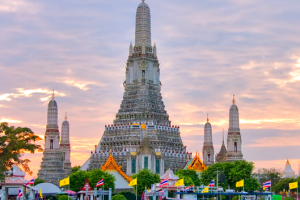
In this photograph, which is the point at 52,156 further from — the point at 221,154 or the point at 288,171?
the point at 288,171

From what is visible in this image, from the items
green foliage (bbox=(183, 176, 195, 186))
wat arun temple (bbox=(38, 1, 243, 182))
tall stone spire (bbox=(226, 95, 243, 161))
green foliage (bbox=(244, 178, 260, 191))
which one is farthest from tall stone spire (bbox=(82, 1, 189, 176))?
green foliage (bbox=(244, 178, 260, 191))

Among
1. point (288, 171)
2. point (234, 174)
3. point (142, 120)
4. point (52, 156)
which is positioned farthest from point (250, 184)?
point (288, 171)

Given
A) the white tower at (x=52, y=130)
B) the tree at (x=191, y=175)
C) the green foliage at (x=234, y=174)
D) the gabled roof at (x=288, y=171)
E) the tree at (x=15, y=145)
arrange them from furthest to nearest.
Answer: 1. the gabled roof at (x=288, y=171)
2. the white tower at (x=52, y=130)
3. the tree at (x=191, y=175)
4. the green foliage at (x=234, y=174)
5. the tree at (x=15, y=145)

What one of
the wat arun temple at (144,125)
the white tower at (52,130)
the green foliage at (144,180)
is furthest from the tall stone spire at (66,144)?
the green foliage at (144,180)

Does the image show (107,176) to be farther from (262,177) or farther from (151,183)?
(262,177)

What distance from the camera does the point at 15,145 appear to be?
93.0 metres

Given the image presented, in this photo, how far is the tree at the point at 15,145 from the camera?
92.8m

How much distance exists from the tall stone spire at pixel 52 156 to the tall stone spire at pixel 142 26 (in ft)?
77.8

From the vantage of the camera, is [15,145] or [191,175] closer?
[15,145]

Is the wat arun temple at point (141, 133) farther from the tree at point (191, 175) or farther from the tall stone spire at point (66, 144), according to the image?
the tree at point (191, 175)

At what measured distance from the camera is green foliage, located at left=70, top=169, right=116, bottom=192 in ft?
406

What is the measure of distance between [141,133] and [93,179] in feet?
89.6

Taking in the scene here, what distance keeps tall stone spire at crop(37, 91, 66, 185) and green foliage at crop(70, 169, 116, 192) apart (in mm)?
22068

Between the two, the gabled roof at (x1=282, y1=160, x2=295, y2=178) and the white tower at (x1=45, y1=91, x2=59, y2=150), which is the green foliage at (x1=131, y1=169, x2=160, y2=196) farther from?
the gabled roof at (x1=282, y1=160, x2=295, y2=178)
